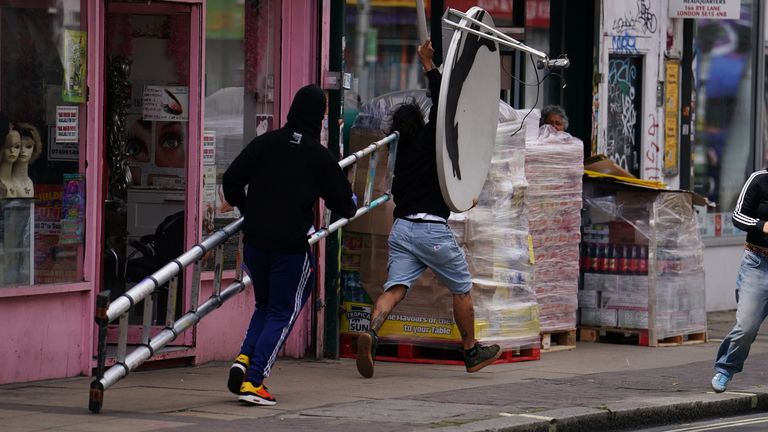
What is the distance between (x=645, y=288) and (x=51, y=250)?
5143 mm

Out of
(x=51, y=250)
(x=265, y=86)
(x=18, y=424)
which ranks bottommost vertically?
(x=18, y=424)

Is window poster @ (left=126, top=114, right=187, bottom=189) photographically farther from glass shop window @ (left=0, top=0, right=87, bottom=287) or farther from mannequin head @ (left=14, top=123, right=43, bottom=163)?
mannequin head @ (left=14, top=123, right=43, bottom=163)

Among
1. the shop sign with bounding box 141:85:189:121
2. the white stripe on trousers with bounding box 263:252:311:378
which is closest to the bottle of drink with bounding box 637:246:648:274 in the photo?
the shop sign with bounding box 141:85:189:121

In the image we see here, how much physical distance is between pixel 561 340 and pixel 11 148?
494 centimetres

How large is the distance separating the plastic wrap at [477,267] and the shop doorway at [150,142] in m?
1.28

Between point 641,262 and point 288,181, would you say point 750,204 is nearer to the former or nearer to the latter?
point 641,262

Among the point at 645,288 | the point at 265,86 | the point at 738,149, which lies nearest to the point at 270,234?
the point at 265,86

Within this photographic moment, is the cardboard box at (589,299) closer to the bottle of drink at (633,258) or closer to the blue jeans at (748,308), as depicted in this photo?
the bottle of drink at (633,258)

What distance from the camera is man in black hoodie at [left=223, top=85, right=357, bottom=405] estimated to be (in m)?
8.79

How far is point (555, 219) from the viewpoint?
12.3 m

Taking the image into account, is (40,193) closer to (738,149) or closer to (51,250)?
(51,250)

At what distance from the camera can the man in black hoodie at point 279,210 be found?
28.8 feet

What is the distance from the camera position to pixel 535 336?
11.6 metres

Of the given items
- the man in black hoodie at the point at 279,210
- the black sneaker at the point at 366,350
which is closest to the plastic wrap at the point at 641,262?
the black sneaker at the point at 366,350
